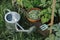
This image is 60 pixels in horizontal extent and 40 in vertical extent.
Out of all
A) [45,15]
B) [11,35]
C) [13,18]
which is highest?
[45,15]

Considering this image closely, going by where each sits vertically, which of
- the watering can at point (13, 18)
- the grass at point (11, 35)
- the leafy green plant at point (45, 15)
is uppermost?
the leafy green plant at point (45, 15)

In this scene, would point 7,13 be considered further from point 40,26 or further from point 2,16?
point 40,26

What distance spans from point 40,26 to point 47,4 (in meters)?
0.33

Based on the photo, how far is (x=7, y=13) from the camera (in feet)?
10.9

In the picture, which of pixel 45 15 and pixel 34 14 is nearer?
pixel 45 15

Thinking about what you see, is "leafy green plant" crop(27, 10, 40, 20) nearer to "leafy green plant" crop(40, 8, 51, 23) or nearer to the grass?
"leafy green plant" crop(40, 8, 51, 23)

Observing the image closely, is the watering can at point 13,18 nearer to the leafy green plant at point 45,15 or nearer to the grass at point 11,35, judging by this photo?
the grass at point 11,35

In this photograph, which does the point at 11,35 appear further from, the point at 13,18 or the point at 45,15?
the point at 45,15

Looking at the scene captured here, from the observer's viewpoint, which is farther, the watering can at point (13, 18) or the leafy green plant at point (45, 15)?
the watering can at point (13, 18)

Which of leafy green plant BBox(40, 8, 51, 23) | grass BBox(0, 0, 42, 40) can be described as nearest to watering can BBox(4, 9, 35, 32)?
grass BBox(0, 0, 42, 40)

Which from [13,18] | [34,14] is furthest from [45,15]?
[13,18]

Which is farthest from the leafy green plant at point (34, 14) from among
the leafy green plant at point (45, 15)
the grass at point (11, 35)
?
the grass at point (11, 35)

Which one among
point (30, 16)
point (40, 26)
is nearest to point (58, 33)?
point (40, 26)

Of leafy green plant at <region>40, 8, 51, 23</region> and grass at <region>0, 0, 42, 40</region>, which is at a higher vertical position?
leafy green plant at <region>40, 8, 51, 23</region>
